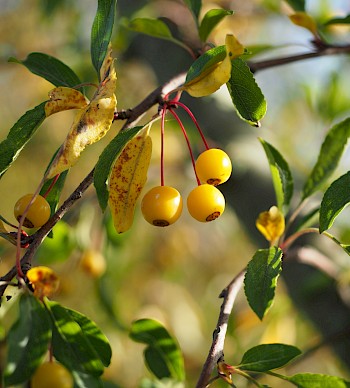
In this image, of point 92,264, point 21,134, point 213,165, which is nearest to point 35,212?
point 21,134

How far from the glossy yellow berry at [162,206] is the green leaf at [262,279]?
10cm

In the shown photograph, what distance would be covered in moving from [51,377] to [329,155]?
1.57 ft

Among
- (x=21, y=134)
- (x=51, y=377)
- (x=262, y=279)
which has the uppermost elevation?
(x=21, y=134)

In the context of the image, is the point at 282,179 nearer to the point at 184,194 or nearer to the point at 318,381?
the point at 318,381

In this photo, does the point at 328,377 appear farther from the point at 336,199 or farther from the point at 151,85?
the point at 151,85

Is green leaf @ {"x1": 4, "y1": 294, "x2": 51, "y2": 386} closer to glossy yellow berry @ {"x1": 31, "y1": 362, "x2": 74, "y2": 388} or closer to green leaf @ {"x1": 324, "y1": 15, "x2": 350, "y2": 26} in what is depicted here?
glossy yellow berry @ {"x1": 31, "y1": 362, "x2": 74, "y2": 388}

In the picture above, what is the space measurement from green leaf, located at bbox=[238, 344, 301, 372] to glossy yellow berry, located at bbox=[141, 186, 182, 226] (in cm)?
16

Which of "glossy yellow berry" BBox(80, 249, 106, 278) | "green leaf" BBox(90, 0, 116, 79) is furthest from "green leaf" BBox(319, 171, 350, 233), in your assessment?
"glossy yellow berry" BBox(80, 249, 106, 278)

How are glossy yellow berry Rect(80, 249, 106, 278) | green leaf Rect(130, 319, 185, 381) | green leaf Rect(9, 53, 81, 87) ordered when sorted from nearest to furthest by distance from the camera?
1. green leaf Rect(9, 53, 81, 87)
2. green leaf Rect(130, 319, 185, 381)
3. glossy yellow berry Rect(80, 249, 106, 278)

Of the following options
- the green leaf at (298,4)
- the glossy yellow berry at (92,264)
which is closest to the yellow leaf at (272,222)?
the green leaf at (298,4)

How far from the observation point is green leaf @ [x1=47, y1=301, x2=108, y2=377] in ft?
1.86

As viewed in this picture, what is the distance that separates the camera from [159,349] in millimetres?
855

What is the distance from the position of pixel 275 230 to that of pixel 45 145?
2251 mm

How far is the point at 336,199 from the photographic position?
1.95ft
